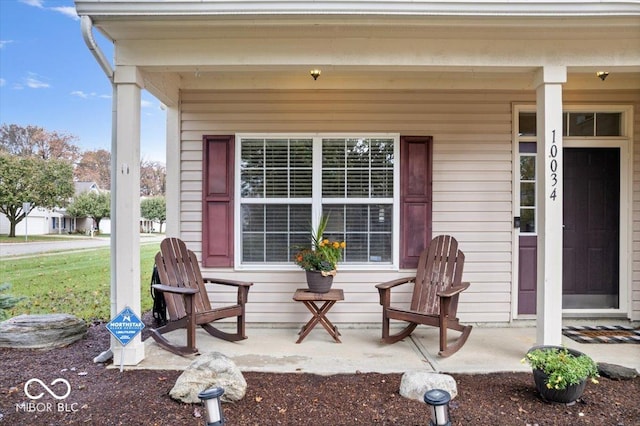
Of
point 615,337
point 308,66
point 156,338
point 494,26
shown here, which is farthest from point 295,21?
point 615,337

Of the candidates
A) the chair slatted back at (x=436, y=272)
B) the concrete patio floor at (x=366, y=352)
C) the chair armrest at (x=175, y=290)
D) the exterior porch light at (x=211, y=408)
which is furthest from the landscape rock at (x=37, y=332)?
the chair slatted back at (x=436, y=272)

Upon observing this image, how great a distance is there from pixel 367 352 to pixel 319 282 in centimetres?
74

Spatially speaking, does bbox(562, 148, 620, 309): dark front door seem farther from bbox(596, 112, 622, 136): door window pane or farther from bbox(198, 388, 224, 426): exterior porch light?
bbox(198, 388, 224, 426): exterior porch light

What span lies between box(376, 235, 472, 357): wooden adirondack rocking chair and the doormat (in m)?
1.20

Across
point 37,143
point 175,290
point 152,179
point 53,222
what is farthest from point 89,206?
point 175,290

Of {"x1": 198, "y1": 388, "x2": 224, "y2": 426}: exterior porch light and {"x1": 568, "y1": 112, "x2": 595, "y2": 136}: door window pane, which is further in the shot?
{"x1": 568, "y1": 112, "x2": 595, "y2": 136}: door window pane

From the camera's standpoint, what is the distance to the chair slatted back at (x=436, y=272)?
338 cm

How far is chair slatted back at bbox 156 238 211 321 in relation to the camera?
10.3 ft

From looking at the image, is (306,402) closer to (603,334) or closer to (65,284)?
(603,334)

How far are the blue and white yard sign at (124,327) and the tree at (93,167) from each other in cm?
1657

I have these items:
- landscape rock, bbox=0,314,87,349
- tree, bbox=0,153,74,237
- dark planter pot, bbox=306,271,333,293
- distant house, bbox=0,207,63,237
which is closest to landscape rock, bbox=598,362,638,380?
dark planter pot, bbox=306,271,333,293

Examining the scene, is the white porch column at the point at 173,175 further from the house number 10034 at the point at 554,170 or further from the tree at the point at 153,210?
the tree at the point at 153,210

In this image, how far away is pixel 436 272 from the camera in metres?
3.47

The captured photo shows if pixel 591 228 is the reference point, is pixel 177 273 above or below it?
below
